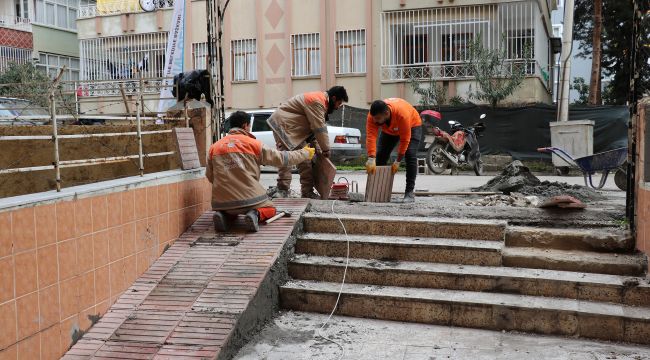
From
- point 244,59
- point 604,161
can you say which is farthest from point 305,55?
point 604,161

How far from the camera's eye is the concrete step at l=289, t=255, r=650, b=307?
15.5 ft

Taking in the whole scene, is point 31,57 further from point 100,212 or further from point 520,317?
point 520,317

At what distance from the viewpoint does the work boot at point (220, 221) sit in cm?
574

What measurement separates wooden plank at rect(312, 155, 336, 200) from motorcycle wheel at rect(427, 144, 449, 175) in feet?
22.1

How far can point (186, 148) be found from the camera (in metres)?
6.20

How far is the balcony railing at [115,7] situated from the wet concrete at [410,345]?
20.4 metres

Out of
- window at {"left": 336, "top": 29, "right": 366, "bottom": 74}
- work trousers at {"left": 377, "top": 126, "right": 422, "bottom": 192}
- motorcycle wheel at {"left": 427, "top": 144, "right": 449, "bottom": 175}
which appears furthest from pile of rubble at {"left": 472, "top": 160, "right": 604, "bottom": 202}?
window at {"left": 336, "top": 29, "right": 366, "bottom": 74}

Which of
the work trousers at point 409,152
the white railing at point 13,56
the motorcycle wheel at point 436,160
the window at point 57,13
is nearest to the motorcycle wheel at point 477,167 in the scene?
the motorcycle wheel at point 436,160

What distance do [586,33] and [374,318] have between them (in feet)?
94.6

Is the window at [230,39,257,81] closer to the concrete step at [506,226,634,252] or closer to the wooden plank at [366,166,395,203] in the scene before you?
the wooden plank at [366,166,395,203]

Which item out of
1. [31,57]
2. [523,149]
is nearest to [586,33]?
[523,149]

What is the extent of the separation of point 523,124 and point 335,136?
523cm

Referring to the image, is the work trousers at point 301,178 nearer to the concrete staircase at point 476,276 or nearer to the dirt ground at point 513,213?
the dirt ground at point 513,213

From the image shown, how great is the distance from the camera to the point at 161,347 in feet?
14.0
